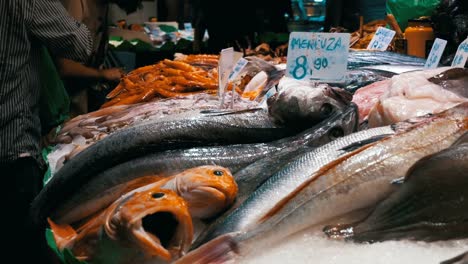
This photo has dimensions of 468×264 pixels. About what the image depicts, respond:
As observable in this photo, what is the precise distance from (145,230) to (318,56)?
56.8 inches

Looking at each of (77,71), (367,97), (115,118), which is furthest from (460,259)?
(77,71)

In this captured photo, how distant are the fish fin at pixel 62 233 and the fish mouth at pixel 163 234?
1.32 ft

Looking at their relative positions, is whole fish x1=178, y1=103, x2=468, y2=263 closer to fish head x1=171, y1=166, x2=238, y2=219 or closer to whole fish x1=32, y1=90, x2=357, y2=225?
fish head x1=171, y1=166, x2=238, y2=219

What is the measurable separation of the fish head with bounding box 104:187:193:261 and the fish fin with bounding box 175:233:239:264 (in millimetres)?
160

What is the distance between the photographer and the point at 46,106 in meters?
3.58

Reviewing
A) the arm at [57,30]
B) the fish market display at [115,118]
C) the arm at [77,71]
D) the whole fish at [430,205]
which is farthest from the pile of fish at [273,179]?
the arm at [77,71]

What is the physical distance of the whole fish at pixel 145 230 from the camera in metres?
1.45

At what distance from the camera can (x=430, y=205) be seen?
1344 millimetres

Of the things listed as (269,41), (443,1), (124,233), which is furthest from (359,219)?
(269,41)

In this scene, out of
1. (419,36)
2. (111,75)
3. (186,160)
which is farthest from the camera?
(419,36)

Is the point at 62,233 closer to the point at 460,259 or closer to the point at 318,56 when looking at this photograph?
the point at 460,259

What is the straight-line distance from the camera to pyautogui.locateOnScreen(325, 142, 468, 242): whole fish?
133 cm

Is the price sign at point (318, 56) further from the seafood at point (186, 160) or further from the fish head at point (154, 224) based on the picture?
the fish head at point (154, 224)

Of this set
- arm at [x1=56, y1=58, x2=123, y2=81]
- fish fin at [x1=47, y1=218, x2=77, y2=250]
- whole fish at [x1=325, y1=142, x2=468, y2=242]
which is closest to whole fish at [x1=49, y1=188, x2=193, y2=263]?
fish fin at [x1=47, y1=218, x2=77, y2=250]
